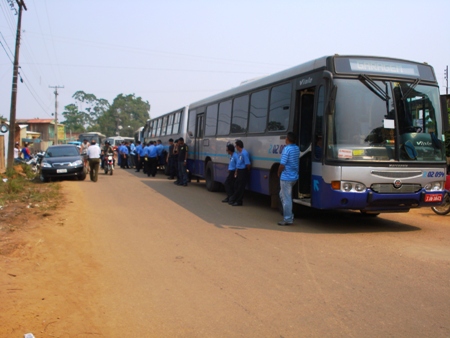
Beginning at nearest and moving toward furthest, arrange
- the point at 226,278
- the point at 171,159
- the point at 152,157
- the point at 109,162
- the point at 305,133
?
1. the point at 226,278
2. the point at 305,133
3. the point at 171,159
4. the point at 152,157
5. the point at 109,162

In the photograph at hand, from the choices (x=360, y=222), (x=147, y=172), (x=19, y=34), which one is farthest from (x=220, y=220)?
(x=19, y=34)

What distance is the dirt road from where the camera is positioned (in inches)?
172

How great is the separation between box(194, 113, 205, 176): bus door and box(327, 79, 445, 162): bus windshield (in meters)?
9.43

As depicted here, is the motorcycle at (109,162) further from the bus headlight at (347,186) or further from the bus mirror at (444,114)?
the bus mirror at (444,114)

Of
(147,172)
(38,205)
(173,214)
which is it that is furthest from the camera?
(147,172)

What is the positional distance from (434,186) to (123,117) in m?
92.1

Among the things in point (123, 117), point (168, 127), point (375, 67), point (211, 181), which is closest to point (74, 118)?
point (123, 117)

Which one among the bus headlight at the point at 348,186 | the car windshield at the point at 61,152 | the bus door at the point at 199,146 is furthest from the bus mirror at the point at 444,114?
the car windshield at the point at 61,152

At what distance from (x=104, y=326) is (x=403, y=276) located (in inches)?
144

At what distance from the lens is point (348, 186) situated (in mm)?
8211

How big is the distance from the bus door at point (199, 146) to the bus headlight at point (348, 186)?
948cm

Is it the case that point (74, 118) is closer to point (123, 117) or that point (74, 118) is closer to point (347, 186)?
point (123, 117)

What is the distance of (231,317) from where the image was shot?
4574mm

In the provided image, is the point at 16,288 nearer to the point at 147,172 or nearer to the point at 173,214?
the point at 173,214
